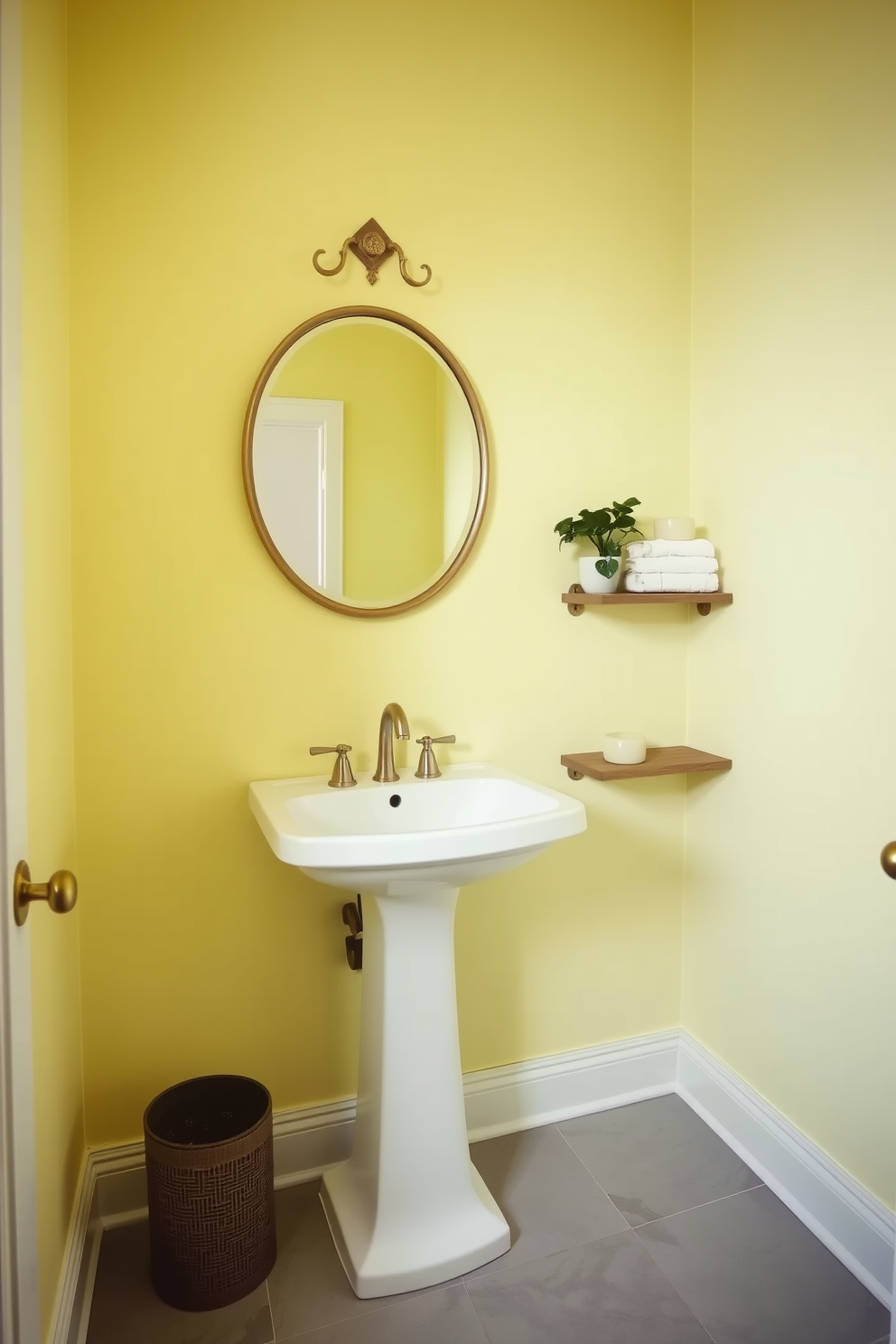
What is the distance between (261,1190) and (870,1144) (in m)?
1.13

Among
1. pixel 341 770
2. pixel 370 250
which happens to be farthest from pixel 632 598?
pixel 370 250

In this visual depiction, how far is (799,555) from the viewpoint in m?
1.73

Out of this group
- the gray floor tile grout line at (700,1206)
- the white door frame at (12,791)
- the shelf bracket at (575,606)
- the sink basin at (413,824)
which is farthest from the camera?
the shelf bracket at (575,606)

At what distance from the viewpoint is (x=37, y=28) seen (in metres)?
1.29

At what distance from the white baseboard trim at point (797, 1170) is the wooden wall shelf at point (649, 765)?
735mm

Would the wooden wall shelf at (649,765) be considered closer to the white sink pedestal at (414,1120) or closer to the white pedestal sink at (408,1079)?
the white pedestal sink at (408,1079)

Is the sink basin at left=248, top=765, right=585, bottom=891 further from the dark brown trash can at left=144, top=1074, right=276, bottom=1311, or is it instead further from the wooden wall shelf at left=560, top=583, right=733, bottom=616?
the dark brown trash can at left=144, top=1074, right=276, bottom=1311

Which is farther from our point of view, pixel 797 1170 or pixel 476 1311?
pixel 797 1170

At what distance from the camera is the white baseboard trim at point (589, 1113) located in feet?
5.05

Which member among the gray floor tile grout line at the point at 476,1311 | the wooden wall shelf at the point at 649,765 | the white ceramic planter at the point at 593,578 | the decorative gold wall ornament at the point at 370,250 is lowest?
the gray floor tile grout line at the point at 476,1311

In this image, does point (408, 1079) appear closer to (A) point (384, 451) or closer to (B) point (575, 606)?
(B) point (575, 606)

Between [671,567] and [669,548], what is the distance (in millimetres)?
46

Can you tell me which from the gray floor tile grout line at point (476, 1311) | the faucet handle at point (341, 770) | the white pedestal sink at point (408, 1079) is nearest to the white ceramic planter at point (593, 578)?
the white pedestal sink at point (408, 1079)

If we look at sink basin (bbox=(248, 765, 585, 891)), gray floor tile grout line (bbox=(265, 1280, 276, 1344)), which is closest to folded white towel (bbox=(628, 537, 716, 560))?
sink basin (bbox=(248, 765, 585, 891))
